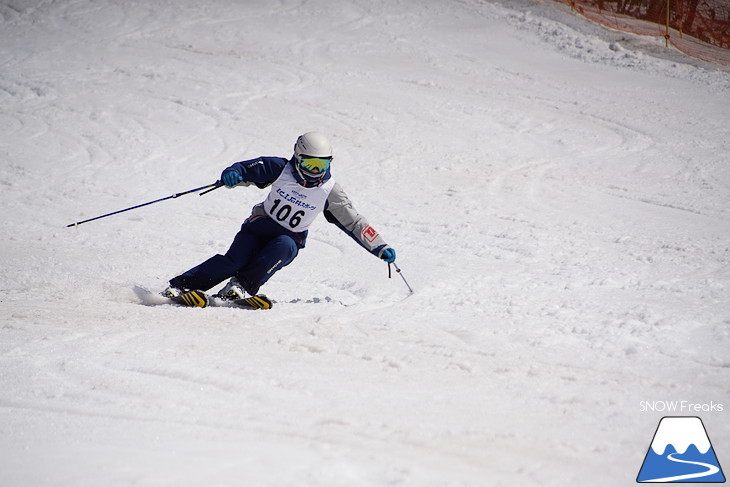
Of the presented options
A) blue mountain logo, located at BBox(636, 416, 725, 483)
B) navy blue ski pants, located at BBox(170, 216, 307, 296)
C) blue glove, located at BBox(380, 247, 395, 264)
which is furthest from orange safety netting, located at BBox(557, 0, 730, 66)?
blue mountain logo, located at BBox(636, 416, 725, 483)

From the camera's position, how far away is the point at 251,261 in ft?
18.7

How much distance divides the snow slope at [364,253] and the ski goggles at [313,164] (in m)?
1.07

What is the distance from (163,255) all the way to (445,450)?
4.86 m

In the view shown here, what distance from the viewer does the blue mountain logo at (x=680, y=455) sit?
2887mm

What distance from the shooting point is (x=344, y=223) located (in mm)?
5895

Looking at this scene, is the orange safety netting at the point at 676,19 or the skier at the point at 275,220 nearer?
the skier at the point at 275,220

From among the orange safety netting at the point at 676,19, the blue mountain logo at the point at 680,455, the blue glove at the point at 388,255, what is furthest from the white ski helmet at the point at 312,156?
the orange safety netting at the point at 676,19

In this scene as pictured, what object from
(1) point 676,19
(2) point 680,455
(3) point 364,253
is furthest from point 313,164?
Result: (1) point 676,19

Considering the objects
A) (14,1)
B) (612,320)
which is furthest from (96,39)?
(612,320)

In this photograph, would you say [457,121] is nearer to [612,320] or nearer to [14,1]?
[612,320]

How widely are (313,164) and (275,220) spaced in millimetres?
601

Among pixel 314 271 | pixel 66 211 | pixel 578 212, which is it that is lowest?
pixel 66 211

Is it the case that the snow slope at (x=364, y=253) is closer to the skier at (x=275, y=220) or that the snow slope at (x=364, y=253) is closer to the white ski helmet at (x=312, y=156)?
the skier at (x=275, y=220)

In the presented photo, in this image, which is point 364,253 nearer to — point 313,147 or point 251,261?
point 251,261
